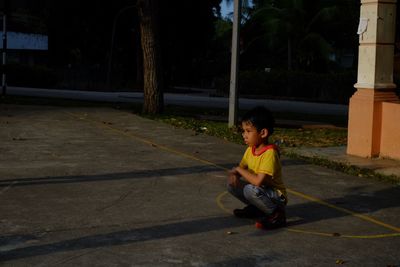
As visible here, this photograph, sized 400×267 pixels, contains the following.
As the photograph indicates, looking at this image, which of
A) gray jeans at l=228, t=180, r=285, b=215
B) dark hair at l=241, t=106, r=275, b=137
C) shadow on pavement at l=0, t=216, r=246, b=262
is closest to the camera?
shadow on pavement at l=0, t=216, r=246, b=262

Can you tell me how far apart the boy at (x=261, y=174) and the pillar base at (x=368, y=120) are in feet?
15.3

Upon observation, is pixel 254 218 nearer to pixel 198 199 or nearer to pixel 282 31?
pixel 198 199

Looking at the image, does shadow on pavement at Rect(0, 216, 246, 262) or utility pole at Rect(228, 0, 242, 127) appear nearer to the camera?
shadow on pavement at Rect(0, 216, 246, 262)

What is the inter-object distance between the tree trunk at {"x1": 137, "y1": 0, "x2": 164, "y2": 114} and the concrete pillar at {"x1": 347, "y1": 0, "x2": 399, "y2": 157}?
301 inches

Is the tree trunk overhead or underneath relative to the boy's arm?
overhead

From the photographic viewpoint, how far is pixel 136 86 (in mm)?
38312

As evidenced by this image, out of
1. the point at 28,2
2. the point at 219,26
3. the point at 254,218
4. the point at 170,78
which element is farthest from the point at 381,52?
the point at 219,26

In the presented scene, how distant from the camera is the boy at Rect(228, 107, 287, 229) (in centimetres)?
559

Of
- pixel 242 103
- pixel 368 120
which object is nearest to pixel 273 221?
pixel 368 120

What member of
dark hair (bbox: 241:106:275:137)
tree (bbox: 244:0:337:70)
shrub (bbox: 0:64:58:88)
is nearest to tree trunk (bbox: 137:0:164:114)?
dark hair (bbox: 241:106:275:137)

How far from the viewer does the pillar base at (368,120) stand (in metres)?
10.0

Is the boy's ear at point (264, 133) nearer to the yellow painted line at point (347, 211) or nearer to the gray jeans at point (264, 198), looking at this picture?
the gray jeans at point (264, 198)

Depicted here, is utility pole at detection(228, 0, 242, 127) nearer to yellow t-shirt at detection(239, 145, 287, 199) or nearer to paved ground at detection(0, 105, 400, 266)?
paved ground at detection(0, 105, 400, 266)

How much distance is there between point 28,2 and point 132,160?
21876 millimetres
